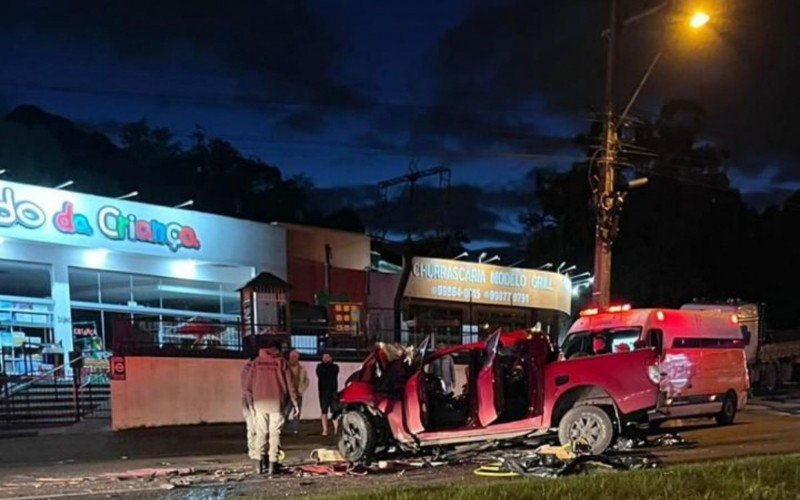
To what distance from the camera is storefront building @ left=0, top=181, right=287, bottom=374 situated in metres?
21.3

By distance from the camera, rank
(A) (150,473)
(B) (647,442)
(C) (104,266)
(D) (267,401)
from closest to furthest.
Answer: (D) (267,401) < (A) (150,473) < (B) (647,442) < (C) (104,266)

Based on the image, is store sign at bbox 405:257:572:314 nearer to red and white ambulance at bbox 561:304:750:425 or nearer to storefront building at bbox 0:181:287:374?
storefront building at bbox 0:181:287:374

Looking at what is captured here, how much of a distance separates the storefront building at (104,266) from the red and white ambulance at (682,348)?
8.71m

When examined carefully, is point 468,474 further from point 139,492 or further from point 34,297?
point 34,297

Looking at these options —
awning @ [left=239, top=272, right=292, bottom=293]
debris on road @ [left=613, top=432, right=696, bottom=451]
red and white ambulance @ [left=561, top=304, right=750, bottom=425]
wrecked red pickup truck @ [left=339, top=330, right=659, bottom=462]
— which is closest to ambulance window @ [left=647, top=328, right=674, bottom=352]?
red and white ambulance @ [left=561, top=304, right=750, bottom=425]

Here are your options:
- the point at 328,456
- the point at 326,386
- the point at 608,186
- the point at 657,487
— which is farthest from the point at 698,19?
the point at 657,487

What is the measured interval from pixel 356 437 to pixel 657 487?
220 inches

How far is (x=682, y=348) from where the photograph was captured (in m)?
13.9

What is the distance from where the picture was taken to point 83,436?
52.1 feet

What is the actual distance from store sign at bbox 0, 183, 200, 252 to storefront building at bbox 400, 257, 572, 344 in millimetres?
7825

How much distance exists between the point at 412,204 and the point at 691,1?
24.1 m

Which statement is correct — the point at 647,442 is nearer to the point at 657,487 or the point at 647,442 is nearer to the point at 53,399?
the point at 657,487

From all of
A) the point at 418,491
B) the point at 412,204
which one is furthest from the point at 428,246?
the point at 418,491

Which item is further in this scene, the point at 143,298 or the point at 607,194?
the point at 143,298
